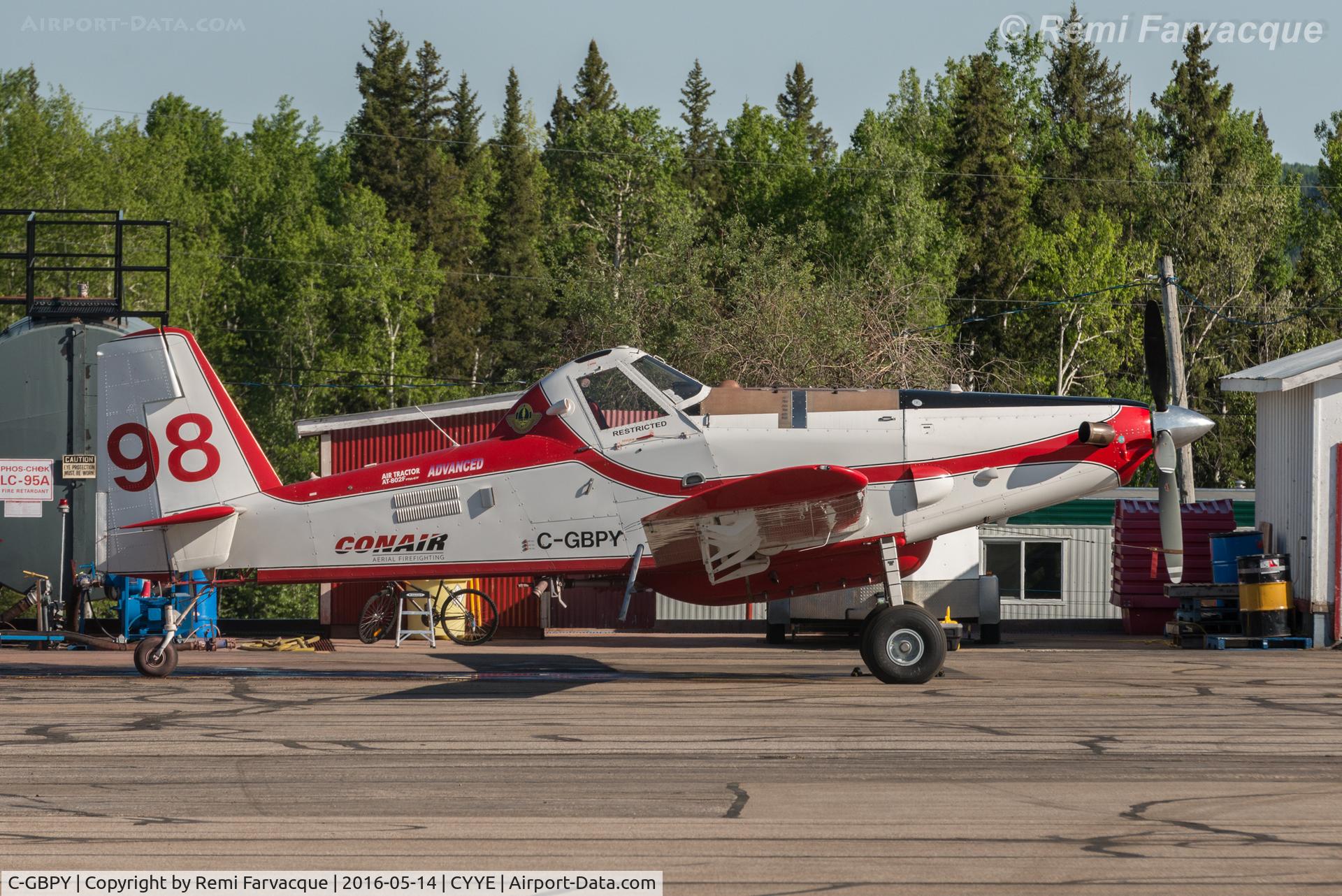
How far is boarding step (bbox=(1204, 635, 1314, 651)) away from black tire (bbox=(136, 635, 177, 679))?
1378 cm

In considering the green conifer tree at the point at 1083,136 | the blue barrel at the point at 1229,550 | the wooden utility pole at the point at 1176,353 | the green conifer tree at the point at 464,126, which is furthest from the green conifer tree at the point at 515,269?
the blue barrel at the point at 1229,550

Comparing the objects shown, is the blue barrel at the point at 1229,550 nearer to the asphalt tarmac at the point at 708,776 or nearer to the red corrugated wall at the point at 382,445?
the asphalt tarmac at the point at 708,776

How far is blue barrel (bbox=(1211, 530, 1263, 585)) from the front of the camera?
20.2 m

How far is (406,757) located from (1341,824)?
20.5 ft

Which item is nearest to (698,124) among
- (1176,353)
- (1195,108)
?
(1195,108)

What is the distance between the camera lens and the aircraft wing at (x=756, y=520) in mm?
12406

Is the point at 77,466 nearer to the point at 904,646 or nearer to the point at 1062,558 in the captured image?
the point at 904,646

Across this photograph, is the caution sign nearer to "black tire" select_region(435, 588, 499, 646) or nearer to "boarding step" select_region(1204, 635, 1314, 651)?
"black tire" select_region(435, 588, 499, 646)

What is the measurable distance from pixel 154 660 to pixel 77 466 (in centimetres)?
735

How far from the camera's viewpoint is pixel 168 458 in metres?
14.7

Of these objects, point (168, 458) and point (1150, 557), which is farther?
point (1150, 557)

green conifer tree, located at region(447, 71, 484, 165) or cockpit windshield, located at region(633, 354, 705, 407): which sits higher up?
green conifer tree, located at region(447, 71, 484, 165)

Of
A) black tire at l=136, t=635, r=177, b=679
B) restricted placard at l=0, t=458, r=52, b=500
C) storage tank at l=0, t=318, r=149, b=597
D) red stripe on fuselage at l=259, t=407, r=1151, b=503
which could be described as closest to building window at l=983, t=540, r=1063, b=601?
red stripe on fuselage at l=259, t=407, r=1151, b=503

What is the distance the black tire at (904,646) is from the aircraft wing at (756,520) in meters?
1.00
